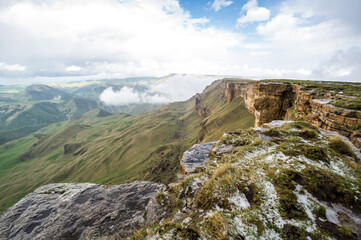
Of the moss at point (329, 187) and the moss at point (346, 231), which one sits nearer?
the moss at point (346, 231)

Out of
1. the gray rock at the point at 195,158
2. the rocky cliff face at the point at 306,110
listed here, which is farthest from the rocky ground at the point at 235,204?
the rocky cliff face at the point at 306,110

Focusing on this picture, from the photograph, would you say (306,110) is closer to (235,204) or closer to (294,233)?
(294,233)

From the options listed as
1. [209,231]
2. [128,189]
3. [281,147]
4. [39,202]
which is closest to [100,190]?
[128,189]

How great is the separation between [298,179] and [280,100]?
27815 millimetres

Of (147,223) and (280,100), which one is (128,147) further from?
(147,223)

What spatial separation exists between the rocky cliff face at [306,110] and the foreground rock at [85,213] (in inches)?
620

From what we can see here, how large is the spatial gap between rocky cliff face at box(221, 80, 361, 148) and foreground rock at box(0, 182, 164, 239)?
15749mm

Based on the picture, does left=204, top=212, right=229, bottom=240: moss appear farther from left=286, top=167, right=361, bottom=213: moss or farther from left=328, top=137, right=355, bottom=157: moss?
left=328, top=137, right=355, bottom=157: moss

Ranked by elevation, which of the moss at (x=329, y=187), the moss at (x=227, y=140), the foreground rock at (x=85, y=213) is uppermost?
the moss at (x=329, y=187)

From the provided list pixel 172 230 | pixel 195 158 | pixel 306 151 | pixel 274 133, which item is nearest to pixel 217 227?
pixel 172 230

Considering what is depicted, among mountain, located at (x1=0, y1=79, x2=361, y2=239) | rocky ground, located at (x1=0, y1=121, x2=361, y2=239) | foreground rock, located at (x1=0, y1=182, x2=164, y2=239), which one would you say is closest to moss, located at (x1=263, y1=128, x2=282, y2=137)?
mountain, located at (x1=0, y1=79, x2=361, y2=239)

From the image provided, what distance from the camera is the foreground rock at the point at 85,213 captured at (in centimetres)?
701

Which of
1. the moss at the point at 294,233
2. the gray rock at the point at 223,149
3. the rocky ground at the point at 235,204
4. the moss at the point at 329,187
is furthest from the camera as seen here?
the gray rock at the point at 223,149

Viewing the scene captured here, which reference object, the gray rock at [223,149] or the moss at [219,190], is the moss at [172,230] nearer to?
the moss at [219,190]
